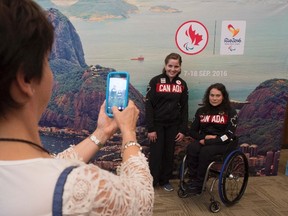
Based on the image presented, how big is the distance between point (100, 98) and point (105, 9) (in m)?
0.92

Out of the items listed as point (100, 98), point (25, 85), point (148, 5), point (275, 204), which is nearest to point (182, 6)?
point (148, 5)

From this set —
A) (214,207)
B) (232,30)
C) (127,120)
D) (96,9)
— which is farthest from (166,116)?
(127,120)

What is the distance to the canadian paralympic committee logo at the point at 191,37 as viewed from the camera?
3.23 m

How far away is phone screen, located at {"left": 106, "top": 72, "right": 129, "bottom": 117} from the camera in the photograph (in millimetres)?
1047

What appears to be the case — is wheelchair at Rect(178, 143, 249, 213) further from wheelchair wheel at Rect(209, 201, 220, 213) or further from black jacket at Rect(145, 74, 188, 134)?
black jacket at Rect(145, 74, 188, 134)

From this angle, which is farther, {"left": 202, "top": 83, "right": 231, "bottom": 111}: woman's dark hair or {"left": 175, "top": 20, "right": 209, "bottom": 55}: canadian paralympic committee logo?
{"left": 175, "top": 20, "right": 209, "bottom": 55}: canadian paralympic committee logo

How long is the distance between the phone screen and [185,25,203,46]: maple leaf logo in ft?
7.06

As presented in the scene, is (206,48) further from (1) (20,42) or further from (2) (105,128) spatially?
(1) (20,42)

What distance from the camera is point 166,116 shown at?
319cm

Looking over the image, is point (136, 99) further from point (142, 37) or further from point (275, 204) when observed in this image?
point (275, 204)

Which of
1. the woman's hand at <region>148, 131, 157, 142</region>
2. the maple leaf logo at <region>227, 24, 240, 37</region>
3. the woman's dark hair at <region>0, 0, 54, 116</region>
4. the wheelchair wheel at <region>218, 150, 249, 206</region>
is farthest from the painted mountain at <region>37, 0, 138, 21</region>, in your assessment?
the woman's dark hair at <region>0, 0, 54, 116</region>

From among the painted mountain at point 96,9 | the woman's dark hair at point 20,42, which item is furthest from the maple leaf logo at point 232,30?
the woman's dark hair at point 20,42

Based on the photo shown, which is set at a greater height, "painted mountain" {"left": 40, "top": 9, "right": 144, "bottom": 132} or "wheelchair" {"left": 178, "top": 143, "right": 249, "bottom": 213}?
"painted mountain" {"left": 40, "top": 9, "right": 144, "bottom": 132}

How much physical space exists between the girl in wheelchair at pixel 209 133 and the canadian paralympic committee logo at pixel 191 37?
18.9 inches
